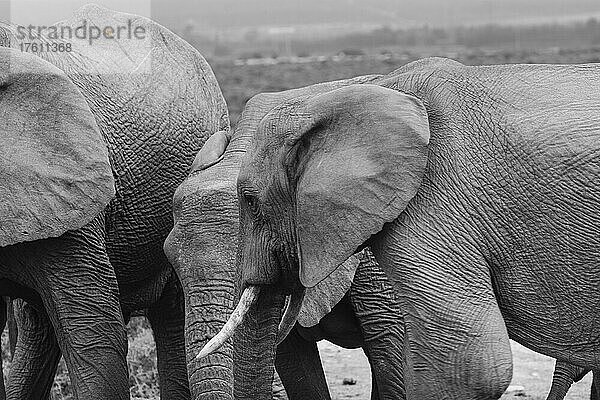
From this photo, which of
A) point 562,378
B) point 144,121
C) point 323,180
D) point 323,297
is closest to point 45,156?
point 144,121

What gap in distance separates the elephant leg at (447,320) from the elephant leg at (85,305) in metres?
1.73

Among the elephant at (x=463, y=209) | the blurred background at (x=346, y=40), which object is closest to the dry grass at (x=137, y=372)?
the blurred background at (x=346, y=40)

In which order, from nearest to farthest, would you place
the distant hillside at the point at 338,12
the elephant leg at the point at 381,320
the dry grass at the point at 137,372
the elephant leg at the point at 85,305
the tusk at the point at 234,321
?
the tusk at the point at 234,321 → the elephant leg at the point at 85,305 → the elephant leg at the point at 381,320 → the dry grass at the point at 137,372 → the distant hillside at the point at 338,12

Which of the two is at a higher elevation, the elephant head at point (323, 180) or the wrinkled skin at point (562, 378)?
the elephant head at point (323, 180)

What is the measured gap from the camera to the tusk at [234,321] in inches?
180

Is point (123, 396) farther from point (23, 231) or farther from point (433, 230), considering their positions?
point (433, 230)

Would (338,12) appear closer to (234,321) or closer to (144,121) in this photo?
(144,121)

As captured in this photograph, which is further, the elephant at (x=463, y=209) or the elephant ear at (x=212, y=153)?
the elephant ear at (x=212, y=153)

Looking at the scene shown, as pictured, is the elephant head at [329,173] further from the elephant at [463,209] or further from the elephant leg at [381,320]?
the elephant leg at [381,320]

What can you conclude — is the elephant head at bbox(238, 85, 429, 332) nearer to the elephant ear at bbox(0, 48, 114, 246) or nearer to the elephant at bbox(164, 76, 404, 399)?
the elephant at bbox(164, 76, 404, 399)

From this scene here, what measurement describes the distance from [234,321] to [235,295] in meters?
0.30

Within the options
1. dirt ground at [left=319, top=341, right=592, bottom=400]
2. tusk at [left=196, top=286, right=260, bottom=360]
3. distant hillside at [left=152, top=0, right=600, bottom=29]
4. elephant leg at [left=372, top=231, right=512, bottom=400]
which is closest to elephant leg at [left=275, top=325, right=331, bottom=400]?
dirt ground at [left=319, top=341, right=592, bottom=400]

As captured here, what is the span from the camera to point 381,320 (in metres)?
5.90

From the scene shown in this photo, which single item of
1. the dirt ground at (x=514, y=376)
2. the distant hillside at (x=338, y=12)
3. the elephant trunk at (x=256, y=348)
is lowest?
the distant hillside at (x=338, y=12)
